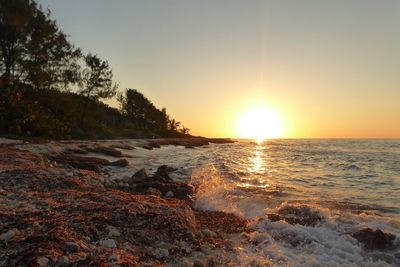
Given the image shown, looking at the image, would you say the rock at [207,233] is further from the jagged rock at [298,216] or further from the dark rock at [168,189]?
the dark rock at [168,189]

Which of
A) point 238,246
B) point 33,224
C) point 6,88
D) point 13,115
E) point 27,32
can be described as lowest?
point 238,246

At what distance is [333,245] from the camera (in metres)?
7.65

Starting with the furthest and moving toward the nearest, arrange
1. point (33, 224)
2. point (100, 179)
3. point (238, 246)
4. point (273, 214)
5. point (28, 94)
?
point (28, 94) → point (100, 179) → point (273, 214) → point (238, 246) → point (33, 224)

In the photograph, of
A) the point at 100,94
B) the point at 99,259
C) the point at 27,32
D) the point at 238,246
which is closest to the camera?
the point at 99,259

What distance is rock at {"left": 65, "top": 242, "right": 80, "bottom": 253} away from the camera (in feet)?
17.3

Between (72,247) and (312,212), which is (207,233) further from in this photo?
(312,212)

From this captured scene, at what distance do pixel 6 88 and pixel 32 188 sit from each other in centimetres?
2795

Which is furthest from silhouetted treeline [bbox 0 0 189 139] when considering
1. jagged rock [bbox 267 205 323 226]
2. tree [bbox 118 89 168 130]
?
tree [bbox 118 89 168 130]

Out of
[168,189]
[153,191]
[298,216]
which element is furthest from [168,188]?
[298,216]

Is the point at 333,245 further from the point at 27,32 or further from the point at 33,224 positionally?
the point at 27,32

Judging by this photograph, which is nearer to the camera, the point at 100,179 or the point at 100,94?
the point at 100,179

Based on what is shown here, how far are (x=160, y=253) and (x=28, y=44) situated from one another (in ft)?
126

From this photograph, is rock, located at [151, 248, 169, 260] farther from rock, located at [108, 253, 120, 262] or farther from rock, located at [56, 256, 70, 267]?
rock, located at [56, 256, 70, 267]

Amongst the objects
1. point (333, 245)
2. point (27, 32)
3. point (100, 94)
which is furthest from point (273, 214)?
point (100, 94)
